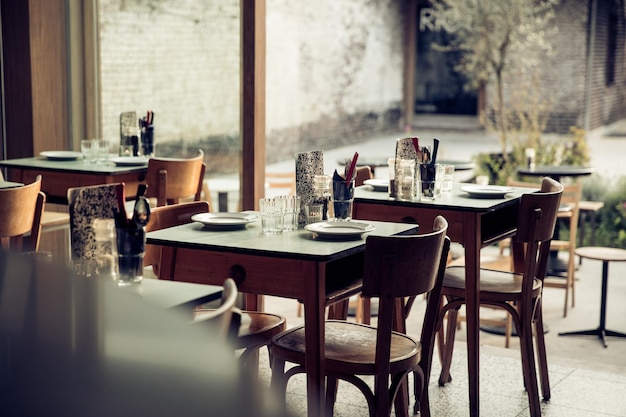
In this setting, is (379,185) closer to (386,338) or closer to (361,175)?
(361,175)

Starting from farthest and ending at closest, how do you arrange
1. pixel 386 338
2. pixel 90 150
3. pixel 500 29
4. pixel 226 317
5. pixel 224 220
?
1. pixel 500 29
2. pixel 90 150
3. pixel 224 220
4. pixel 386 338
5. pixel 226 317

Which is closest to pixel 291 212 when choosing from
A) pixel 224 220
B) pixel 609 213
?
pixel 224 220

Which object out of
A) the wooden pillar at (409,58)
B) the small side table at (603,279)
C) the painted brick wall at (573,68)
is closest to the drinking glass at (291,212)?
the small side table at (603,279)

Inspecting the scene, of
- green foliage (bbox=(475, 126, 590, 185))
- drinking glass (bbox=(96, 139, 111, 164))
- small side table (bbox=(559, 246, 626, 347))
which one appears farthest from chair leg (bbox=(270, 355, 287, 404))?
green foliage (bbox=(475, 126, 590, 185))

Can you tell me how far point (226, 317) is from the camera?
1765mm

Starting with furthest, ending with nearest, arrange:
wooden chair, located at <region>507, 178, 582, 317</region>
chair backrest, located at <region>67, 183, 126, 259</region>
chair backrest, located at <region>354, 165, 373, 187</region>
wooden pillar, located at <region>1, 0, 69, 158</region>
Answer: wooden chair, located at <region>507, 178, 582, 317</region> < wooden pillar, located at <region>1, 0, 69, 158</region> < chair backrest, located at <region>354, 165, 373, 187</region> < chair backrest, located at <region>67, 183, 126, 259</region>

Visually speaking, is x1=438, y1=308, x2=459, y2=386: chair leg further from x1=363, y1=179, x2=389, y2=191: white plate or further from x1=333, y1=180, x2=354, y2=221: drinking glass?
x1=333, y1=180, x2=354, y2=221: drinking glass

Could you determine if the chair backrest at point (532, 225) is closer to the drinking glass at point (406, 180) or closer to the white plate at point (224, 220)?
the drinking glass at point (406, 180)

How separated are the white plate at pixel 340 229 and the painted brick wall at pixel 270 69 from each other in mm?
2493

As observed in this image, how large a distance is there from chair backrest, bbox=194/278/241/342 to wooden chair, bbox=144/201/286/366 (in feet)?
3.54

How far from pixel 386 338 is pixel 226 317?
1043 millimetres

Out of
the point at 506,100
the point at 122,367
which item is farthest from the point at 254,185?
the point at 506,100

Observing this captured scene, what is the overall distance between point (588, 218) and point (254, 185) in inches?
188

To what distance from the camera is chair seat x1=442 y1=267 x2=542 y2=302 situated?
372cm
